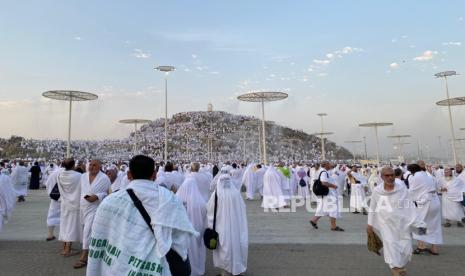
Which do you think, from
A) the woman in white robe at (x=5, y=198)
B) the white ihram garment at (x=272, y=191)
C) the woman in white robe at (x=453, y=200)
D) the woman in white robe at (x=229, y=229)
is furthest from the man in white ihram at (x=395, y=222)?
the white ihram garment at (x=272, y=191)

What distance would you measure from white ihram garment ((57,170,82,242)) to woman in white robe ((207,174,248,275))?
289 centimetres

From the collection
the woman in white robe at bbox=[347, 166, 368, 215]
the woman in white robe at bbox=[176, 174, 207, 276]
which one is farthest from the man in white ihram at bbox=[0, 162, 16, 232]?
the woman in white robe at bbox=[347, 166, 368, 215]

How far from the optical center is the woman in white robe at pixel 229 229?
5.36m

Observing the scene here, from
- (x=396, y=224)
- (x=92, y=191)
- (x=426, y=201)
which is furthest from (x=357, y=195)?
(x=92, y=191)

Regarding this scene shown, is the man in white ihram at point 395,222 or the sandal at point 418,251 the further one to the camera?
the sandal at point 418,251

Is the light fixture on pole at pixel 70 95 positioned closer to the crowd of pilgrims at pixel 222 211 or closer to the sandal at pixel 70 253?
the crowd of pilgrims at pixel 222 211

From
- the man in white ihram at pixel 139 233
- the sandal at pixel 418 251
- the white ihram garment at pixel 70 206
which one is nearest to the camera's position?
the man in white ihram at pixel 139 233

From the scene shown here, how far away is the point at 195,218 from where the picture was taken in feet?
19.0

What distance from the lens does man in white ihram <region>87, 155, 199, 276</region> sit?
2.52 meters

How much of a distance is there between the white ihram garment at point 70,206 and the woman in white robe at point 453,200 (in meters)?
9.33

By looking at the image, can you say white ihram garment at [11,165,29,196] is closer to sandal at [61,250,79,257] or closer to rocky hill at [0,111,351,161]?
sandal at [61,250,79,257]

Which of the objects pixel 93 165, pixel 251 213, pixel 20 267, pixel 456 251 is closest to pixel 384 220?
pixel 456 251

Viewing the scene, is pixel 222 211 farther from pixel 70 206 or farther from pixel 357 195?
pixel 357 195

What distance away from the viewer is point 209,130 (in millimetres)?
115312
